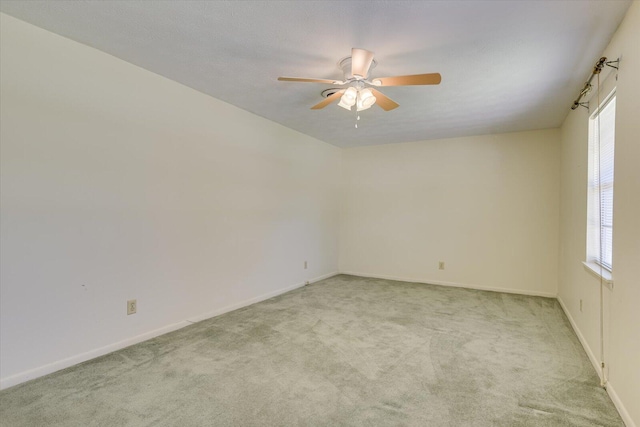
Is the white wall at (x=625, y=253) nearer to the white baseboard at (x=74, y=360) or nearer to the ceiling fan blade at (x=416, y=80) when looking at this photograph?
the ceiling fan blade at (x=416, y=80)

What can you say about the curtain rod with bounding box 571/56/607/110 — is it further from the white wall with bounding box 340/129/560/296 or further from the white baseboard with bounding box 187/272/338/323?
the white baseboard with bounding box 187/272/338/323

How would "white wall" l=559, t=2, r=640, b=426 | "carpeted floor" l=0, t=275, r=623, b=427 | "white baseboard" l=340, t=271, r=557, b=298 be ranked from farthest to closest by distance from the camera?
1. "white baseboard" l=340, t=271, r=557, b=298
2. "carpeted floor" l=0, t=275, r=623, b=427
3. "white wall" l=559, t=2, r=640, b=426

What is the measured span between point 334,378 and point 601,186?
2.48 metres

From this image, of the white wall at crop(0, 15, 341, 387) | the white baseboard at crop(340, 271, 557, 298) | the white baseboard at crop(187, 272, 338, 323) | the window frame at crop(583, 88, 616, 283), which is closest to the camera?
the white wall at crop(0, 15, 341, 387)

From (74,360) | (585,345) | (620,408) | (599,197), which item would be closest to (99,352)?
(74,360)

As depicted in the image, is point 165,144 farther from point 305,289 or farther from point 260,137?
point 305,289

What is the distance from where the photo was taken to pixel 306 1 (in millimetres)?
1739

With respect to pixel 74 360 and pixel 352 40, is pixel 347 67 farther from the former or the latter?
pixel 74 360

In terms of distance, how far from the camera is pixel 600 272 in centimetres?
226

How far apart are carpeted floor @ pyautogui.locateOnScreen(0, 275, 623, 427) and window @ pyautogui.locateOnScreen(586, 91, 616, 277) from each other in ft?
2.65

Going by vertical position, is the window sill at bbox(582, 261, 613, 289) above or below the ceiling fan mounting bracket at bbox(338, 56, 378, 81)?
below

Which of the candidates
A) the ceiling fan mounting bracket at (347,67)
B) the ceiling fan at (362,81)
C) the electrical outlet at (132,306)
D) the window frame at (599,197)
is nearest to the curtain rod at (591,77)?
the window frame at (599,197)

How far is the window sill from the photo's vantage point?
205cm

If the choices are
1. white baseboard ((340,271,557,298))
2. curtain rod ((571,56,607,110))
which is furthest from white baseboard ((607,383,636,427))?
white baseboard ((340,271,557,298))
